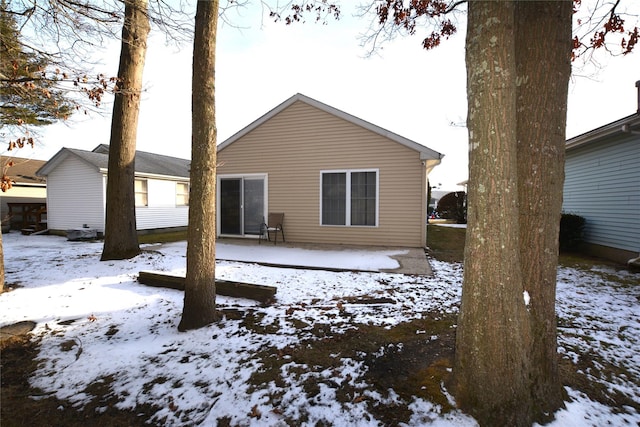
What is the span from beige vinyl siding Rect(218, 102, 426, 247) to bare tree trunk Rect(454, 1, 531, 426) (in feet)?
21.9

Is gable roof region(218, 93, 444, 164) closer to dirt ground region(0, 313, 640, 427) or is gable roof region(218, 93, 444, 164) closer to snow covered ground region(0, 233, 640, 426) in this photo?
snow covered ground region(0, 233, 640, 426)

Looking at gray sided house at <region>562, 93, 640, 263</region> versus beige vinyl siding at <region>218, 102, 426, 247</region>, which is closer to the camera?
gray sided house at <region>562, 93, 640, 263</region>

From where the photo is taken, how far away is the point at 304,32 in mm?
6020

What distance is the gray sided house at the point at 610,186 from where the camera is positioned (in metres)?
6.89

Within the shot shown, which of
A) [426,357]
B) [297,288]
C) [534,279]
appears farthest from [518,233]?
[297,288]

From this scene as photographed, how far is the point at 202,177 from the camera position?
3.25 m

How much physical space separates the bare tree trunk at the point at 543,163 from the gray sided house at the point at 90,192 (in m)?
14.7

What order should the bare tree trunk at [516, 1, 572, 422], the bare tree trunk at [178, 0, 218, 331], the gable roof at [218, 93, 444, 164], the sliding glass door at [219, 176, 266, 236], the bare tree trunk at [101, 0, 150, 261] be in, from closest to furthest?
the bare tree trunk at [516, 1, 572, 422]
the bare tree trunk at [178, 0, 218, 331]
the bare tree trunk at [101, 0, 150, 261]
the gable roof at [218, 93, 444, 164]
the sliding glass door at [219, 176, 266, 236]

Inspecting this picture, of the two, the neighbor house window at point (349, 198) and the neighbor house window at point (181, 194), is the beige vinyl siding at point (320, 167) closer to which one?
the neighbor house window at point (349, 198)

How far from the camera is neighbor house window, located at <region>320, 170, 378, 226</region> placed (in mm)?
8820

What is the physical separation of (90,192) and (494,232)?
52.1ft

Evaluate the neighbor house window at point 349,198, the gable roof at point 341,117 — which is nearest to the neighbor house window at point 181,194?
the gable roof at point 341,117

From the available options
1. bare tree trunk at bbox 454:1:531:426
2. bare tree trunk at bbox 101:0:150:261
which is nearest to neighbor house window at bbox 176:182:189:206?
bare tree trunk at bbox 101:0:150:261

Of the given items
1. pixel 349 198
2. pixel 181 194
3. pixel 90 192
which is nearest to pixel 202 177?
pixel 349 198
